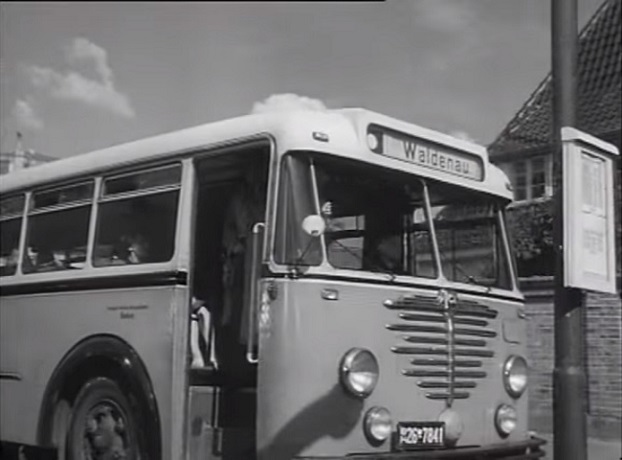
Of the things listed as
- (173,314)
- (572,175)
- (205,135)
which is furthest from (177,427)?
(572,175)

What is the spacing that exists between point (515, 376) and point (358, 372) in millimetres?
1630

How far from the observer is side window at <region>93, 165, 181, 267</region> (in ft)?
22.7

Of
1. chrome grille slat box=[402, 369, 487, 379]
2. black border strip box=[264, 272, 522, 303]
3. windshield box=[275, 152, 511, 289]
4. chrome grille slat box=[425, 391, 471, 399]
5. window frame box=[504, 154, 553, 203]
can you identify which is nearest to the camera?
black border strip box=[264, 272, 522, 303]

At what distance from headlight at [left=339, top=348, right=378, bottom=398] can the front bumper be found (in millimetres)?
389

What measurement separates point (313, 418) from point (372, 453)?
1.59ft

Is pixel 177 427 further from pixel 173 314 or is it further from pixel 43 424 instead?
pixel 43 424

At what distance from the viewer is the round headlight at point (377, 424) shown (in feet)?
20.1

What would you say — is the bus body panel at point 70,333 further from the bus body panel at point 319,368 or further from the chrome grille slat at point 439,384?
the chrome grille slat at point 439,384

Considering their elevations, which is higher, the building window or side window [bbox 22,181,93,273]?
the building window

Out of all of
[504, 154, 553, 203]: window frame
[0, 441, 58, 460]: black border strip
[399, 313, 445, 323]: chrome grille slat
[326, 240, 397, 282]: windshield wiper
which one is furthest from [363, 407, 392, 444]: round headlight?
[0, 441, 58, 460]: black border strip

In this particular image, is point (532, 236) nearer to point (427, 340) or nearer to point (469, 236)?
point (469, 236)

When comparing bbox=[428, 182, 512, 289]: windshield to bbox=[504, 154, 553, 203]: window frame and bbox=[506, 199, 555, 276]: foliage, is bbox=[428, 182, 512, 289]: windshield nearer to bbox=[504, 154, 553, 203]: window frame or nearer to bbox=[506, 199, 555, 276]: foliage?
bbox=[506, 199, 555, 276]: foliage

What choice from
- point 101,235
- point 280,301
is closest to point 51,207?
point 101,235

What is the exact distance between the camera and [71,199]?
7.85m
